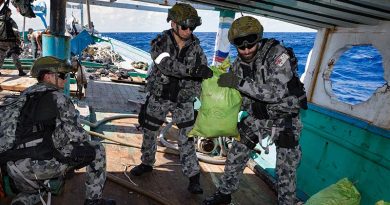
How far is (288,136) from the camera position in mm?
3340

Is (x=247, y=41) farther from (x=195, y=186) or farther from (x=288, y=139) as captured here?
(x=195, y=186)

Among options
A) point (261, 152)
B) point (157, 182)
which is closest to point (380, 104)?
point (261, 152)

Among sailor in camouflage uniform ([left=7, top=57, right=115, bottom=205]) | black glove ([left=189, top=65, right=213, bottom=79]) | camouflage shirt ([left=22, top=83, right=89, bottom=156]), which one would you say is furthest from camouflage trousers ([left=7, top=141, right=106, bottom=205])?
black glove ([left=189, top=65, right=213, bottom=79])

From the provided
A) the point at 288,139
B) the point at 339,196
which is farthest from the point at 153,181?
the point at 339,196

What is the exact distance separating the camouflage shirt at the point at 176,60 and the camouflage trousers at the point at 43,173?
1112 mm

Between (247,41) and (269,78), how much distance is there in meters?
0.43

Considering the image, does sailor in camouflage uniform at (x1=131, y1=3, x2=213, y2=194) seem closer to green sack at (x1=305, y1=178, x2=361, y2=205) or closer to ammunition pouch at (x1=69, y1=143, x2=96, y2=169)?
ammunition pouch at (x1=69, y1=143, x2=96, y2=169)

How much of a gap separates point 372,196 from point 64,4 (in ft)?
14.6

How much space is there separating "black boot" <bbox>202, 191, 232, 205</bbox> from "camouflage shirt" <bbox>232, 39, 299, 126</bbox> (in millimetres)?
1070

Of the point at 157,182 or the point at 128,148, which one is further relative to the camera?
the point at 128,148

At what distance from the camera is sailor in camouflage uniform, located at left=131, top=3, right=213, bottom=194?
11.6ft

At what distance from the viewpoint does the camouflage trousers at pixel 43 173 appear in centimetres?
268

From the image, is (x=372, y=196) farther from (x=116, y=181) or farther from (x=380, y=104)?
(x=116, y=181)

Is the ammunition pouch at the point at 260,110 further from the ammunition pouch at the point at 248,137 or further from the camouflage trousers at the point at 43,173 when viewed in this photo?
the camouflage trousers at the point at 43,173
